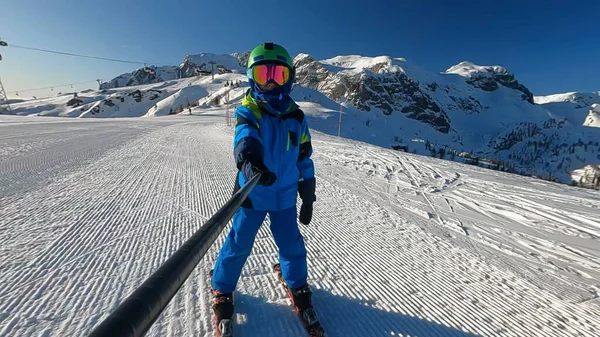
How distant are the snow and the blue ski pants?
227 millimetres

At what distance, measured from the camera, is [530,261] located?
10.7 feet

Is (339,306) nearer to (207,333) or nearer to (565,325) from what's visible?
(207,333)

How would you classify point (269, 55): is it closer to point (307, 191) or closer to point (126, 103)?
point (307, 191)

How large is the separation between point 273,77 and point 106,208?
3.13 meters

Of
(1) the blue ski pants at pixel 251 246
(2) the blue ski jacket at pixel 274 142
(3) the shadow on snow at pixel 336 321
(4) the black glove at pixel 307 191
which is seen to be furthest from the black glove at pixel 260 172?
(3) the shadow on snow at pixel 336 321

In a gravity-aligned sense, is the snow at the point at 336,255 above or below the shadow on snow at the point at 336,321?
above

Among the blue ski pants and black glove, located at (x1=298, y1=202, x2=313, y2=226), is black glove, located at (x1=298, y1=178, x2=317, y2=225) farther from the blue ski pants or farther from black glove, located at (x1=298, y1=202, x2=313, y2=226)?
the blue ski pants

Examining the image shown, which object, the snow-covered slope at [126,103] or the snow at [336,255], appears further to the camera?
the snow-covered slope at [126,103]

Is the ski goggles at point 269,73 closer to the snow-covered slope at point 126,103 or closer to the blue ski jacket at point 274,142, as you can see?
the blue ski jacket at point 274,142

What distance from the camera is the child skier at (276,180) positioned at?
2.10 meters

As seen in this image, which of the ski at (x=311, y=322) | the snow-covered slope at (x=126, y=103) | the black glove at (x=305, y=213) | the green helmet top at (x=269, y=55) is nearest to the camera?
the ski at (x=311, y=322)

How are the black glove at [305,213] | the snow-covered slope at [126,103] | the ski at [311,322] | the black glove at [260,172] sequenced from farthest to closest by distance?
the snow-covered slope at [126,103]
the black glove at [305,213]
the ski at [311,322]
the black glove at [260,172]

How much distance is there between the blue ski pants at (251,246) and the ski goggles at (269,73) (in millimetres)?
925

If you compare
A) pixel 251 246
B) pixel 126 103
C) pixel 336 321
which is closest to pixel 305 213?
pixel 251 246
